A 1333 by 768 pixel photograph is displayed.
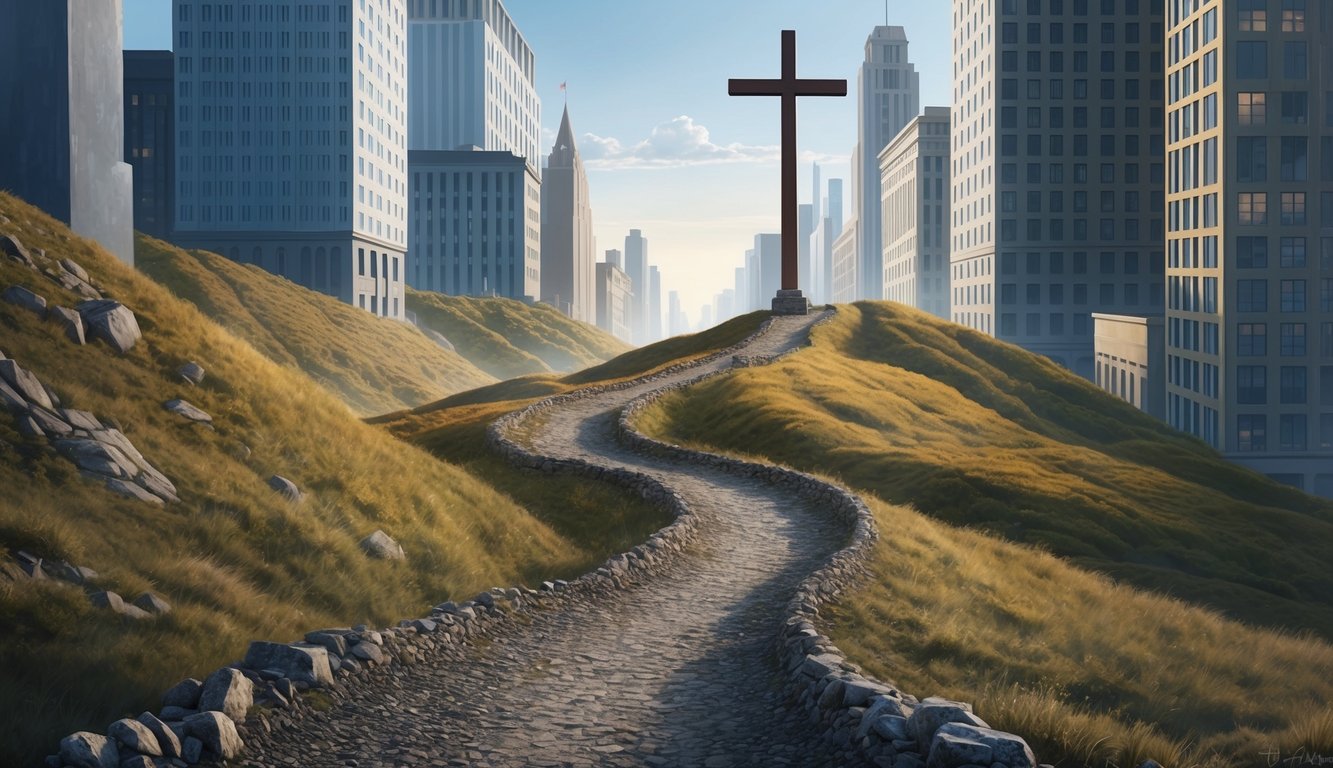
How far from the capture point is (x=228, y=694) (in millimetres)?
10961

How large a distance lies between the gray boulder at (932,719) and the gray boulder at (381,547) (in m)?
12.2

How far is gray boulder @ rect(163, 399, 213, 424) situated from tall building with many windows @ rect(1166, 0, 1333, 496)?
89.1m

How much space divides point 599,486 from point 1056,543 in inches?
581

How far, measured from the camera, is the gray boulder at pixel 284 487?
20450 mm

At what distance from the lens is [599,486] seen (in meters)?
30.5

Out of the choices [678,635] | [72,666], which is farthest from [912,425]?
[72,666]

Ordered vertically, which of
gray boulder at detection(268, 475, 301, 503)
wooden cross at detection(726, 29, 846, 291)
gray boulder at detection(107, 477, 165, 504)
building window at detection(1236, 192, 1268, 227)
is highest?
wooden cross at detection(726, 29, 846, 291)

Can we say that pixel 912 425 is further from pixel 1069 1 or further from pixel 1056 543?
pixel 1069 1

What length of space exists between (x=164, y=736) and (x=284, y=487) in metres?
10.7

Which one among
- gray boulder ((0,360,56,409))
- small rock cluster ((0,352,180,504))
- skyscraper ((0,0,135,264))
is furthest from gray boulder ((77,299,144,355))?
skyscraper ((0,0,135,264))

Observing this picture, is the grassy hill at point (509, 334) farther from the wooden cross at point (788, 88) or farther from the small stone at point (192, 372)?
the small stone at point (192, 372)

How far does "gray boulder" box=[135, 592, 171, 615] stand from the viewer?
14.0 metres

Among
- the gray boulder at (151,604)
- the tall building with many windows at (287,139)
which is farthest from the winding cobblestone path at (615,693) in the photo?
the tall building with many windows at (287,139)

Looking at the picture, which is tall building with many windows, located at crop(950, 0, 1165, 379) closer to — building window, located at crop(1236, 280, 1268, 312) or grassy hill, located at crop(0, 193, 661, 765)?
building window, located at crop(1236, 280, 1268, 312)
